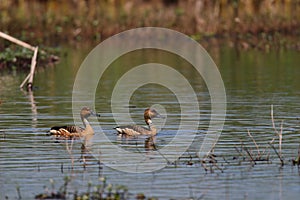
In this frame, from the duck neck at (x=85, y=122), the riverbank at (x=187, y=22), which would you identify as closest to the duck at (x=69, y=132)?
the duck neck at (x=85, y=122)

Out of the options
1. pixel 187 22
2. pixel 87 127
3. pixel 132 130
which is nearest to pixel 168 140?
pixel 132 130

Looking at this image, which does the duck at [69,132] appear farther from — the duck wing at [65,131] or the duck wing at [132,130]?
the duck wing at [132,130]

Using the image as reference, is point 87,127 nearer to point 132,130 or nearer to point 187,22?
point 132,130

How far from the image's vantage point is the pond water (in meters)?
10.8

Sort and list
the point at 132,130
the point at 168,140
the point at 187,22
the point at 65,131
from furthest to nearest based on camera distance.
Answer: the point at 187,22, the point at 132,130, the point at 65,131, the point at 168,140

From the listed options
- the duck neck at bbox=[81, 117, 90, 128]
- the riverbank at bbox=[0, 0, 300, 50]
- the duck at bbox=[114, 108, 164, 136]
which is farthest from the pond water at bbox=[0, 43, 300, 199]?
the riverbank at bbox=[0, 0, 300, 50]

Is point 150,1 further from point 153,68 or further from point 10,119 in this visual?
point 10,119

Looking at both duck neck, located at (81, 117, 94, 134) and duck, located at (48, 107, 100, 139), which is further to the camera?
duck neck, located at (81, 117, 94, 134)

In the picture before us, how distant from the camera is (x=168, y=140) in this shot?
14.5 meters

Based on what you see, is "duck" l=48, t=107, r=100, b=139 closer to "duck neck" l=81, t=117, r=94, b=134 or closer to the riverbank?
"duck neck" l=81, t=117, r=94, b=134

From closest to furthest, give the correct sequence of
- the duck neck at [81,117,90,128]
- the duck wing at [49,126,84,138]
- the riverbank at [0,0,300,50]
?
the duck wing at [49,126,84,138] < the duck neck at [81,117,90,128] < the riverbank at [0,0,300,50]

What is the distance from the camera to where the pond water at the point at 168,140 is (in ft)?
35.5

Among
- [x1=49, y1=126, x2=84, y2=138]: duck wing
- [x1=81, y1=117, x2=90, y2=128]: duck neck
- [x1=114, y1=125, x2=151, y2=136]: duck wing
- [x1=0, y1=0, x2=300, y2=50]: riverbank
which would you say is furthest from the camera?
[x1=0, y1=0, x2=300, y2=50]: riverbank

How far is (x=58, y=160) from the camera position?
12570mm
